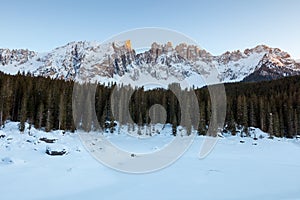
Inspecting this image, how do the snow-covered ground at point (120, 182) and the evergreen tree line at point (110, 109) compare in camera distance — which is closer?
the snow-covered ground at point (120, 182)

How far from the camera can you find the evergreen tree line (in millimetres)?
31406

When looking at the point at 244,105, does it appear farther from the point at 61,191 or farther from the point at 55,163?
the point at 61,191

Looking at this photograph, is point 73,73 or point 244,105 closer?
point 244,105

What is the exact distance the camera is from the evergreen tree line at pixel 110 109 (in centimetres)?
3141

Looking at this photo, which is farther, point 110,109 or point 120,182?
point 110,109

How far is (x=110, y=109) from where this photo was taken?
4244 centimetres

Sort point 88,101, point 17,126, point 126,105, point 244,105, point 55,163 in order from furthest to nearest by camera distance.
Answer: point 126,105
point 244,105
point 88,101
point 17,126
point 55,163

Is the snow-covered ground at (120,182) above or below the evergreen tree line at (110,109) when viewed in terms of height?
below

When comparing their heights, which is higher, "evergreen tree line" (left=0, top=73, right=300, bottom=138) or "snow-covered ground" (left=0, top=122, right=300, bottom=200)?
"evergreen tree line" (left=0, top=73, right=300, bottom=138)

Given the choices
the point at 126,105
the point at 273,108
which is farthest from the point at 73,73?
the point at 273,108

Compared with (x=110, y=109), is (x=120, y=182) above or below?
below

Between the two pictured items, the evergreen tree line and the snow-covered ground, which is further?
the evergreen tree line

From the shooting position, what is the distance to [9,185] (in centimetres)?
928

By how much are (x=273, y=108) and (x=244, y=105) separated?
5.59 metres
